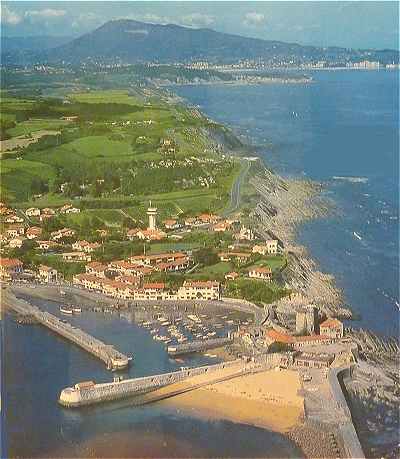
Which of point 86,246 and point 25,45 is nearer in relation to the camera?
point 86,246

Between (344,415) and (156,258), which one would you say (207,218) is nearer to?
(156,258)

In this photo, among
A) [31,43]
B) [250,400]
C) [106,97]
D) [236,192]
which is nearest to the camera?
[250,400]

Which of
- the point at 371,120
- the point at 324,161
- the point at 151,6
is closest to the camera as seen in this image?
the point at 151,6

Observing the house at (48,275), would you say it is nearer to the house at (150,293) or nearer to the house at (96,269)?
the house at (96,269)

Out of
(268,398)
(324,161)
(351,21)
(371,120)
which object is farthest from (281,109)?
(268,398)

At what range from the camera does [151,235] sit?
9508 mm

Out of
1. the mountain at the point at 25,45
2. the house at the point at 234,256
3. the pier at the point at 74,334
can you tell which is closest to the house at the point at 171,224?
the house at the point at 234,256

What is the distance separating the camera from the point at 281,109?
16516mm

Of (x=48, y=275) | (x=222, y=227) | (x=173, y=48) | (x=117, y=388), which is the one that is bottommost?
(x=117, y=388)

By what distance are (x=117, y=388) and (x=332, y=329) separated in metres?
1.85

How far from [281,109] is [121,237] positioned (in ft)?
25.0

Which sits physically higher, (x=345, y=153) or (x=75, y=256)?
(x=345, y=153)

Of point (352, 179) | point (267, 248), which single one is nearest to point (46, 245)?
point (267, 248)

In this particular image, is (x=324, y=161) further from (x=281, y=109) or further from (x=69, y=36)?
(x=69, y=36)
